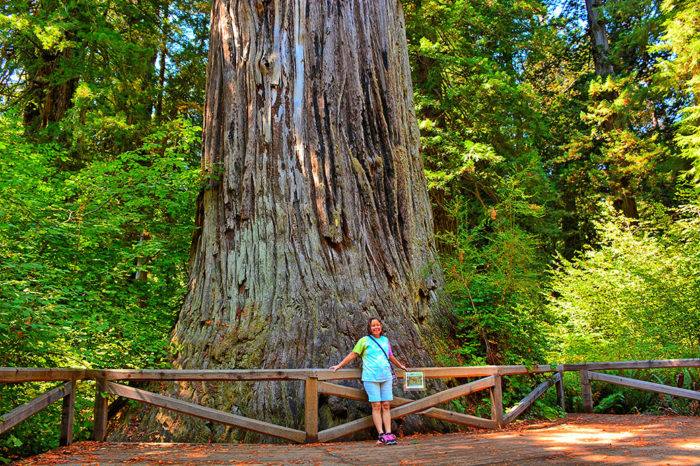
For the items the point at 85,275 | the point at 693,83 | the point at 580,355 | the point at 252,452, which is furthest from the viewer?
the point at 693,83

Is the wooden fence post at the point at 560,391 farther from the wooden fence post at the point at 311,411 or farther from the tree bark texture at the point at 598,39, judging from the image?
the tree bark texture at the point at 598,39

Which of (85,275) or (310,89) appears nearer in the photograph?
(85,275)

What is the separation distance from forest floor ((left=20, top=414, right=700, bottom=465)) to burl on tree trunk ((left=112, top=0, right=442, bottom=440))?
0.77m

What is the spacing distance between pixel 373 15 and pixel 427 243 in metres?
3.70

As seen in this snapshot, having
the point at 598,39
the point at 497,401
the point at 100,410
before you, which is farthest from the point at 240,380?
the point at 598,39

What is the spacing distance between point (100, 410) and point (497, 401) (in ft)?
14.4

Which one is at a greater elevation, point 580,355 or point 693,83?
point 693,83

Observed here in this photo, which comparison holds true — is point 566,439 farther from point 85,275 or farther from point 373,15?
point 373,15

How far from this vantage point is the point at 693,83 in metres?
12.9

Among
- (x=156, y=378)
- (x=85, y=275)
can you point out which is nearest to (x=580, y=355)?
(x=156, y=378)

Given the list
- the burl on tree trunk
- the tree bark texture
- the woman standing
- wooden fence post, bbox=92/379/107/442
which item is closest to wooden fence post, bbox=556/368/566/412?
the burl on tree trunk

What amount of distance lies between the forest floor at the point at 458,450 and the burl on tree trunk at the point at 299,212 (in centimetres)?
77

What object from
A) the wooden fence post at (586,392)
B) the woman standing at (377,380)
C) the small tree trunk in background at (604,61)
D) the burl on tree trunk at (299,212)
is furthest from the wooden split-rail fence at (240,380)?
the small tree trunk in background at (604,61)

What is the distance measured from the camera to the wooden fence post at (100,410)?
4980mm
